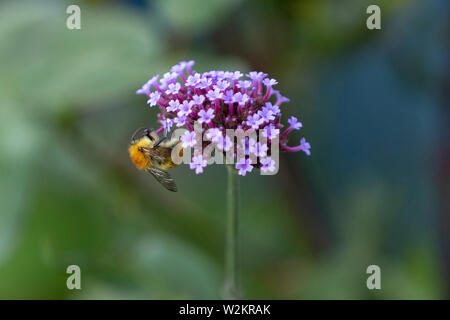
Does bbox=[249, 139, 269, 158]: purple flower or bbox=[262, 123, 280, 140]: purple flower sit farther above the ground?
bbox=[262, 123, 280, 140]: purple flower

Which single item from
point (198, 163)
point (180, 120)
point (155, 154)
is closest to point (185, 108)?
point (180, 120)

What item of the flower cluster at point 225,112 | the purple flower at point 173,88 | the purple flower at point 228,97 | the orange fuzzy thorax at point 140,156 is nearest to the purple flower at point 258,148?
the flower cluster at point 225,112

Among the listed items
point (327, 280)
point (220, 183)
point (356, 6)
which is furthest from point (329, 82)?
point (327, 280)

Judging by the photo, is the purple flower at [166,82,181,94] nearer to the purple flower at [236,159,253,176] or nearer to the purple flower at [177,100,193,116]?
the purple flower at [177,100,193,116]

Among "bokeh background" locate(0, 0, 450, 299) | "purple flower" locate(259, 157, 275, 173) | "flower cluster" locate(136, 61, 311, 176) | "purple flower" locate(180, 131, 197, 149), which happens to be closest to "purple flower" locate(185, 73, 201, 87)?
"flower cluster" locate(136, 61, 311, 176)

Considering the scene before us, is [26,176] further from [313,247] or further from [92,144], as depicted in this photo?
[313,247]
